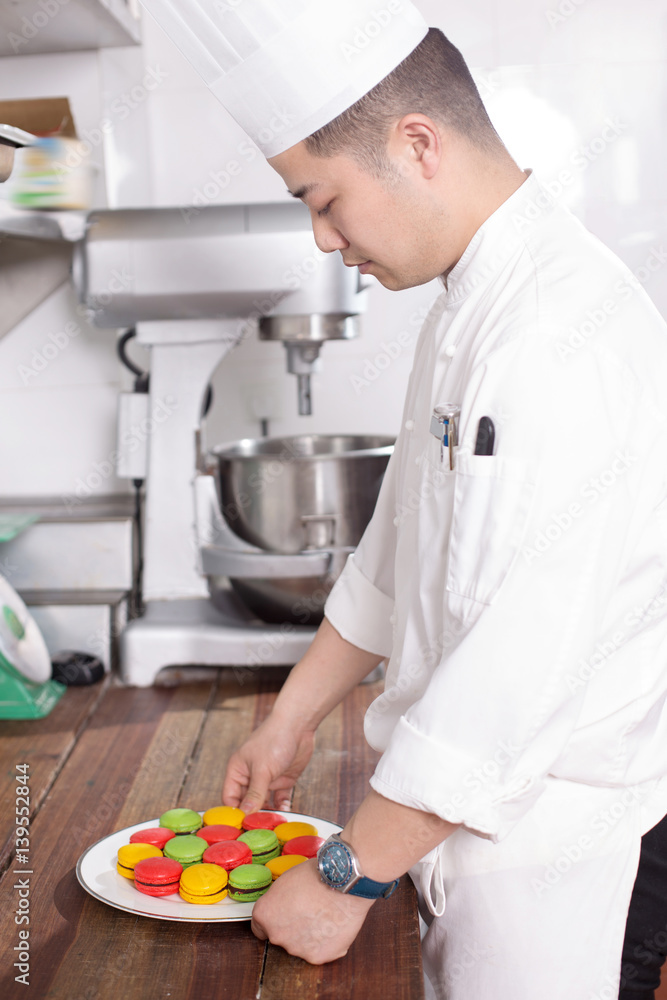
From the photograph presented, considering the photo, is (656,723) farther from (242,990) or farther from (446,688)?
(242,990)

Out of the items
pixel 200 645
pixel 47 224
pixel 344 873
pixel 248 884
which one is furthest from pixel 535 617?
pixel 47 224

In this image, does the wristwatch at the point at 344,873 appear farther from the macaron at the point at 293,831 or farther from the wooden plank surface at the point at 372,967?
the macaron at the point at 293,831

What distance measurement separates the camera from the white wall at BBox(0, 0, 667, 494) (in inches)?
66.4

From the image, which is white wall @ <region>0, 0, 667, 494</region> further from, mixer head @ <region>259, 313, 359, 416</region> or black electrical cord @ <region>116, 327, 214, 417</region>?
mixer head @ <region>259, 313, 359, 416</region>

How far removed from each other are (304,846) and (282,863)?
0.03 metres

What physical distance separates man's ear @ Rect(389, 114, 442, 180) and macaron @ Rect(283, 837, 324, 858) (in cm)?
55

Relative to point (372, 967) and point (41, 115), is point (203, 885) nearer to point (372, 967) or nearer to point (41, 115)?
point (372, 967)

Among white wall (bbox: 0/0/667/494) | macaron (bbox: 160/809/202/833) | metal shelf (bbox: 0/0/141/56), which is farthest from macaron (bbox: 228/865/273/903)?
metal shelf (bbox: 0/0/141/56)

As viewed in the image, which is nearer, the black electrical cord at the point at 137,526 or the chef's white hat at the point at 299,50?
the chef's white hat at the point at 299,50

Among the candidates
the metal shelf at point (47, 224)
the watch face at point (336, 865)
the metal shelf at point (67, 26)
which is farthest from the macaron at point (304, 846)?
the metal shelf at point (67, 26)

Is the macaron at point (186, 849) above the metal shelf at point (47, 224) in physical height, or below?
below

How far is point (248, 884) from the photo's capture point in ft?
2.37

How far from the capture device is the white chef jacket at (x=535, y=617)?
23.3 inches

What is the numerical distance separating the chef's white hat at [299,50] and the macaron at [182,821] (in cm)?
58
